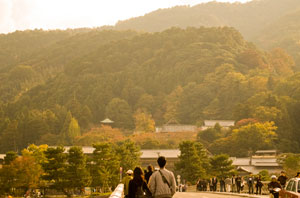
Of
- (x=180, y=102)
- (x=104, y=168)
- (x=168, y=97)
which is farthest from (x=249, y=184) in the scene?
(x=168, y=97)

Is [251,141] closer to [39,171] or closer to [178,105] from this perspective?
[39,171]

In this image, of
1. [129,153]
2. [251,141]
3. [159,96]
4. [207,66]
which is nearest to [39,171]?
[129,153]

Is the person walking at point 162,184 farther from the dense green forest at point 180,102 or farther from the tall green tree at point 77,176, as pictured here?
the dense green forest at point 180,102

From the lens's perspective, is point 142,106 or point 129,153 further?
point 142,106

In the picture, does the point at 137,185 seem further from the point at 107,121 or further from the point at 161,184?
the point at 107,121

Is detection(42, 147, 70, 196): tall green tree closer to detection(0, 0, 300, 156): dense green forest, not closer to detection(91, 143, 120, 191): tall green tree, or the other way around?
detection(91, 143, 120, 191): tall green tree

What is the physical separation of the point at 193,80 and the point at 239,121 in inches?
2905

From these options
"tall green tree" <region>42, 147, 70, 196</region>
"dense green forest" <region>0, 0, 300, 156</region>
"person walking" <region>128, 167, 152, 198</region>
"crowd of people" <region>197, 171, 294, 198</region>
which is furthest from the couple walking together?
"dense green forest" <region>0, 0, 300, 156</region>

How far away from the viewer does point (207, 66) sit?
616 feet

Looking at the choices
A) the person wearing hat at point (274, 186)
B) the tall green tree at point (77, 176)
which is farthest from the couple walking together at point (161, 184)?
the tall green tree at point (77, 176)

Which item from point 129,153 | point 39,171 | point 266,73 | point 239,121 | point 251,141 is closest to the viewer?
point 39,171

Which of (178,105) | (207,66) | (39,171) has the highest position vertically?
(207,66)

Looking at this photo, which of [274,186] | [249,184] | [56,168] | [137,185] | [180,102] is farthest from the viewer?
[180,102]

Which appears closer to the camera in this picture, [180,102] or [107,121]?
[107,121]
